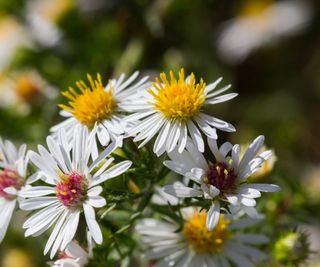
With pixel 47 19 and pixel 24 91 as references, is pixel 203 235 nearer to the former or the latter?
pixel 24 91

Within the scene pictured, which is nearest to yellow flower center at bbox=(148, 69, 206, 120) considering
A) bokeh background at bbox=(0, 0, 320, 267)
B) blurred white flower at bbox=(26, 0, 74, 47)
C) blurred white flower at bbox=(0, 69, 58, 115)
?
bokeh background at bbox=(0, 0, 320, 267)

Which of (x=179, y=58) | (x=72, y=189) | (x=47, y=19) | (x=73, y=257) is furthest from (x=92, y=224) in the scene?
(x=47, y=19)

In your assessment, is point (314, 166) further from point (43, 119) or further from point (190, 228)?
point (190, 228)

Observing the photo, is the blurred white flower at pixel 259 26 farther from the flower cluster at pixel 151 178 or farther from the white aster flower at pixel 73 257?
the white aster flower at pixel 73 257

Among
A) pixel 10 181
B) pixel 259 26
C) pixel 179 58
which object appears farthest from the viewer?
pixel 259 26

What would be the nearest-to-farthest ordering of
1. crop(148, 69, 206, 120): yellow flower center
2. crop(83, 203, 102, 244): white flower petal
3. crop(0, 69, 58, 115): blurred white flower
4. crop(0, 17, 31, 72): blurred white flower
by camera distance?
crop(83, 203, 102, 244): white flower petal, crop(148, 69, 206, 120): yellow flower center, crop(0, 69, 58, 115): blurred white flower, crop(0, 17, 31, 72): blurred white flower

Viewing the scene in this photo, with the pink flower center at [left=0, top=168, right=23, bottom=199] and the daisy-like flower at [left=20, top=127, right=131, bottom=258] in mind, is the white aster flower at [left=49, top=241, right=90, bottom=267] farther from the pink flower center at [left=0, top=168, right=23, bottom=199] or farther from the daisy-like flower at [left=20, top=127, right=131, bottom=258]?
the pink flower center at [left=0, top=168, right=23, bottom=199]
